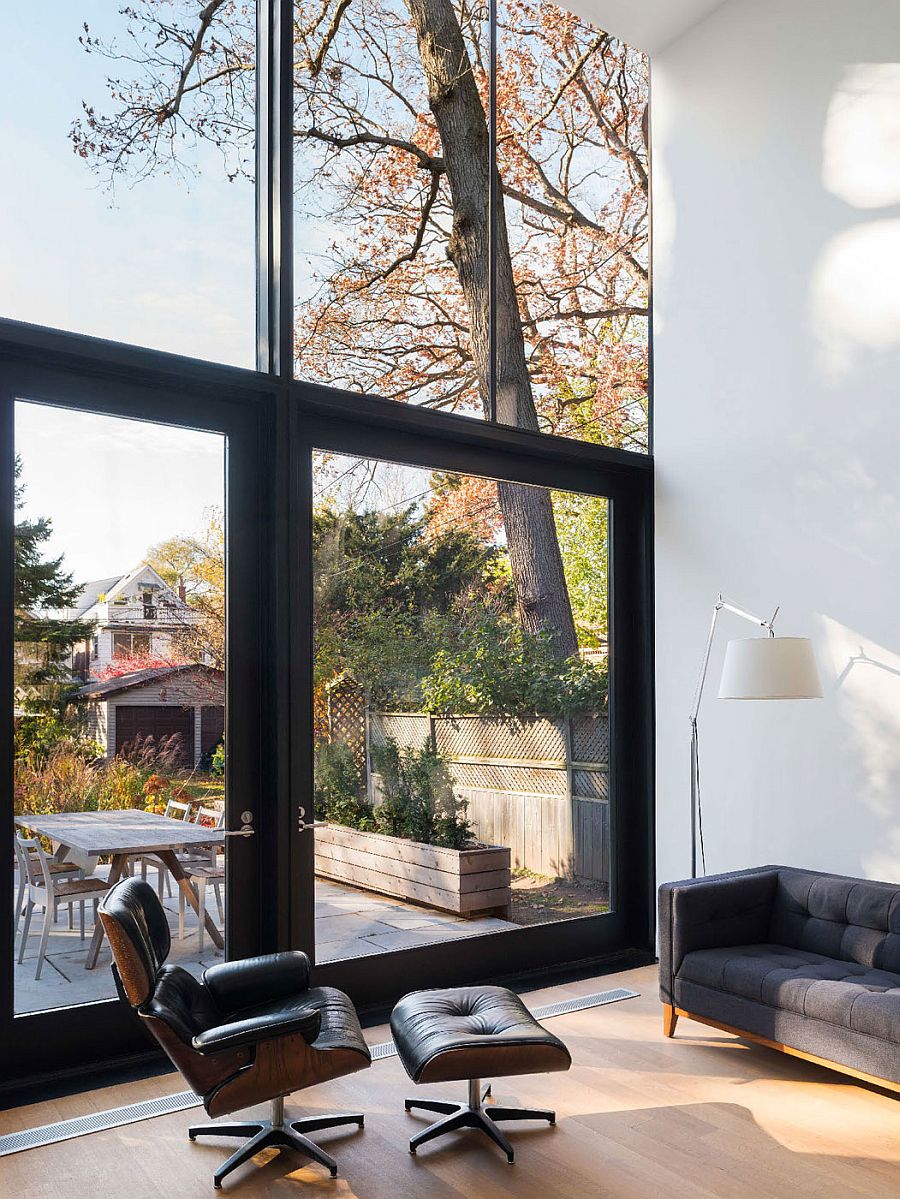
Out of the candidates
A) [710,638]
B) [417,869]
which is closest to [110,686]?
[417,869]

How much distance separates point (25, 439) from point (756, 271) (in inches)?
139

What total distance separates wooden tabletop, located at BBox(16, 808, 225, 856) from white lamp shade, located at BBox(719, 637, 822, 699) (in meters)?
2.26

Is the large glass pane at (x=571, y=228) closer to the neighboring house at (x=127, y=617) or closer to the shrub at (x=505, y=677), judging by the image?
the shrub at (x=505, y=677)

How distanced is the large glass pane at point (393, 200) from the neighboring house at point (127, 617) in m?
1.18

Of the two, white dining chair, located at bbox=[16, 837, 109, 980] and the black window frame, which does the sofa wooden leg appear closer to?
the black window frame

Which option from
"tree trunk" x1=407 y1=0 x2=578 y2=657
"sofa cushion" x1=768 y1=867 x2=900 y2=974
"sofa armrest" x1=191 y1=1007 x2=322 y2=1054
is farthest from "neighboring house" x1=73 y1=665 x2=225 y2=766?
"sofa cushion" x1=768 y1=867 x2=900 y2=974

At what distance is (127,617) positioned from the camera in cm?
400

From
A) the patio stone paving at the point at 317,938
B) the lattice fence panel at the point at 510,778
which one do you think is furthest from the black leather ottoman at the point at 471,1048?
the lattice fence panel at the point at 510,778

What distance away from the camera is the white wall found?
457 cm

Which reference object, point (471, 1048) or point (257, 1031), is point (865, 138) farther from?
point (257, 1031)

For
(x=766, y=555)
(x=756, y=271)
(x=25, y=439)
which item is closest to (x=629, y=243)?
(x=756, y=271)

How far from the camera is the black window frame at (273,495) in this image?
3.75 m

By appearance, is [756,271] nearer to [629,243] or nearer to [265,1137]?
[629,243]

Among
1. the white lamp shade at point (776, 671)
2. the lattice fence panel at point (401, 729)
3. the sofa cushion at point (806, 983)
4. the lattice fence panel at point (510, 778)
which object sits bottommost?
the sofa cushion at point (806, 983)
